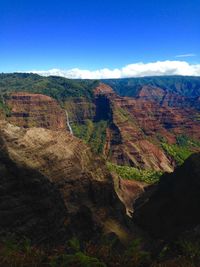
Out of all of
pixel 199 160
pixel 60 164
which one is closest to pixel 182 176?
pixel 199 160

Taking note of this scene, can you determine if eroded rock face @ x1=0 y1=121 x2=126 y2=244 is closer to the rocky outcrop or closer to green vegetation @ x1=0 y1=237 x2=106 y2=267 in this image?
the rocky outcrop

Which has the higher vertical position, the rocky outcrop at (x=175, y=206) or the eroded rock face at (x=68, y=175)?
the eroded rock face at (x=68, y=175)

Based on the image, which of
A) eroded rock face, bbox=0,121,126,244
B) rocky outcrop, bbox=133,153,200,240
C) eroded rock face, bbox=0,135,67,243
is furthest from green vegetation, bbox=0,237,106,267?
rocky outcrop, bbox=133,153,200,240

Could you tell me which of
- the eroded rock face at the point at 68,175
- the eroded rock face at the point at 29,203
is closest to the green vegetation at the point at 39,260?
the eroded rock face at the point at 29,203

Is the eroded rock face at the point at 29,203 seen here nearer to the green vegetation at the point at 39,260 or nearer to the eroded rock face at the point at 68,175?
the eroded rock face at the point at 68,175

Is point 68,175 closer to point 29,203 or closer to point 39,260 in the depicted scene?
point 29,203

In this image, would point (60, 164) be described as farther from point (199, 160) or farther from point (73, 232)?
point (199, 160)

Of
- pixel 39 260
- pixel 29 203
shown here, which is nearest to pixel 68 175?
pixel 29 203
